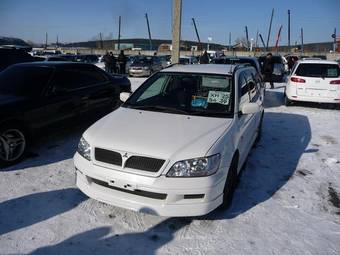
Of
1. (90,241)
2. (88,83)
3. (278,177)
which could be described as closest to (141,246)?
(90,241)

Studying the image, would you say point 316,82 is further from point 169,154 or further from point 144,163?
point 144,163

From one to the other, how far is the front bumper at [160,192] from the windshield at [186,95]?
44.1 inches

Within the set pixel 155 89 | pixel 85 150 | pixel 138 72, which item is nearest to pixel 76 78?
pixel 155 89

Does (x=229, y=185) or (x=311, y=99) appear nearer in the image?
(x=229, y=185)

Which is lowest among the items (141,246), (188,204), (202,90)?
(141,246)

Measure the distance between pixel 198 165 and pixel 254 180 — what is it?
1.84m

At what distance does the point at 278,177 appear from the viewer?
15.5 ft

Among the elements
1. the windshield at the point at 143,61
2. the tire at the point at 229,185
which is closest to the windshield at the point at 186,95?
the tire at the point at 229,185

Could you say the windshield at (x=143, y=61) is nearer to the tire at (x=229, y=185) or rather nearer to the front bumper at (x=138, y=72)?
the front bumper at (x=138, y=72)

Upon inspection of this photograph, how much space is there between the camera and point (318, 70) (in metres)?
9.98

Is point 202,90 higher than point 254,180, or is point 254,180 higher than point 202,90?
point 202,90

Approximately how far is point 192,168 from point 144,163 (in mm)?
463

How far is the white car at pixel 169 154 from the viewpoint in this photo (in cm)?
301

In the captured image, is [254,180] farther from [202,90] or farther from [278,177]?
[202,90]
